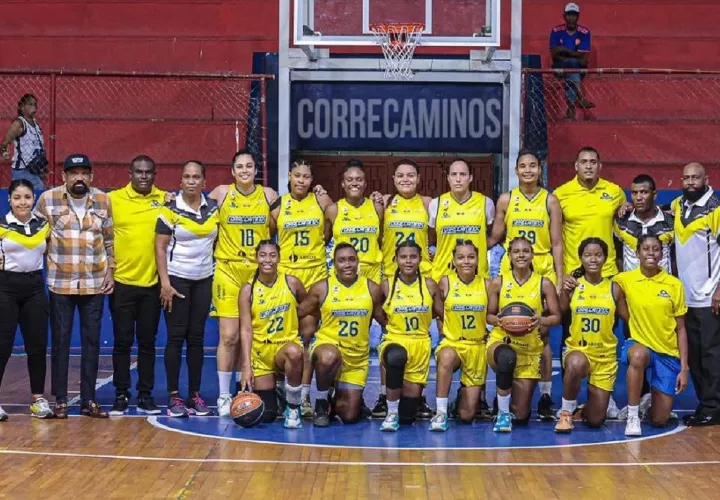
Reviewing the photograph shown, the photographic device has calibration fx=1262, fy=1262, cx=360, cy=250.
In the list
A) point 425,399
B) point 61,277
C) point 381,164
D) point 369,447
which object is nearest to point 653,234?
point 425,399

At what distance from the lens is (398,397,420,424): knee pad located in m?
9.01

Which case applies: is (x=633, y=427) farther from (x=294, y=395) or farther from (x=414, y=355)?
(x=294, y=395)

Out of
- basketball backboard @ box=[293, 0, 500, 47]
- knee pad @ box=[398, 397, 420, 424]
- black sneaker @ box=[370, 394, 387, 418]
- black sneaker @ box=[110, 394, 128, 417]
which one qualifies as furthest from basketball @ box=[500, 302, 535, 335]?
basketball backboard @ box=[293, 0, 500, 47]

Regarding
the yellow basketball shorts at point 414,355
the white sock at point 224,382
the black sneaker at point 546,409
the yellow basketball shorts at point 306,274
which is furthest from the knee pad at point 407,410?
the white sock at point 224,382

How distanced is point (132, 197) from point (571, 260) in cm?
335

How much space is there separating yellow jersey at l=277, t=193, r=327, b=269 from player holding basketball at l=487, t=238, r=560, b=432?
1.41 metres

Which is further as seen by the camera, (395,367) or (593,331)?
(593,331)

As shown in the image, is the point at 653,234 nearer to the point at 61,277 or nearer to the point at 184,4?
the point at 61,277

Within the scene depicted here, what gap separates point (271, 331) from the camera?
9.02 m

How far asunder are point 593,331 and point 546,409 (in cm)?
70

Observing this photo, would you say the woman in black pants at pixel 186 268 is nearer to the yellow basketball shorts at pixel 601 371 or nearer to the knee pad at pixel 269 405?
the knee pad at pixel 269 405

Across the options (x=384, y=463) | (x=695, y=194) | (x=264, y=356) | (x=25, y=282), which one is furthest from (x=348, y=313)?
(x=695, y=194)

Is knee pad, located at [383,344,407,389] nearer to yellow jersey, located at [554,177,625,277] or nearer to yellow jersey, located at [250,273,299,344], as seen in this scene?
yellow jersey, located at [250,273,299,344]

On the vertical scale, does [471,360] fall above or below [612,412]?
above
